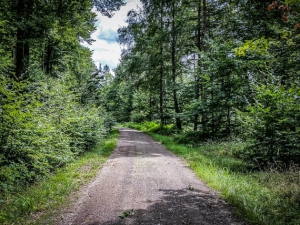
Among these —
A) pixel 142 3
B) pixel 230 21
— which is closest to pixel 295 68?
pixel 230 21

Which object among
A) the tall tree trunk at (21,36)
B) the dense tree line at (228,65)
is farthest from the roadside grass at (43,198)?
the dense tree line at (228,65)

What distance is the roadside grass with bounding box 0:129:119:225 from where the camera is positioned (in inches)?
162

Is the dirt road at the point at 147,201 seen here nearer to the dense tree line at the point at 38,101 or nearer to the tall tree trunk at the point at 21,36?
the dense tree line at the point at 38,101

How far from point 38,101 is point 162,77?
50.9 feet

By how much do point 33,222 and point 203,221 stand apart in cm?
334

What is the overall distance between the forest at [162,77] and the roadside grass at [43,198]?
350 mm

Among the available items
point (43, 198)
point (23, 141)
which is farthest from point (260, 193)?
point (23, 141)

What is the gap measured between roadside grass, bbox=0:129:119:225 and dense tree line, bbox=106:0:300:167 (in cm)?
626

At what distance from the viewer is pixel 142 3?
1864cm

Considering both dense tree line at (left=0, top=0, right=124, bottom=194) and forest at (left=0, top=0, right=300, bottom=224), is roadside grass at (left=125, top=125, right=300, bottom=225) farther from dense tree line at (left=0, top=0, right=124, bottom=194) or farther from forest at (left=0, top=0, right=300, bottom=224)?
dense tree line at (left=0, top=0, right=124, bottom=194)

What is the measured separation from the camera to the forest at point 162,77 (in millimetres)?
5938

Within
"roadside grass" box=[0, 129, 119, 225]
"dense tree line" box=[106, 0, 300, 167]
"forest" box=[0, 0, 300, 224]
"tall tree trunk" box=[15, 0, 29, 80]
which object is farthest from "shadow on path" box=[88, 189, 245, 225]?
"tall tree trunk" box=[15, 0, 29, 80]

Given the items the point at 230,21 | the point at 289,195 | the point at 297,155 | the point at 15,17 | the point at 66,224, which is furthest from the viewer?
the point at 230,21

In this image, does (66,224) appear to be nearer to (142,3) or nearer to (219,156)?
(219,156)
